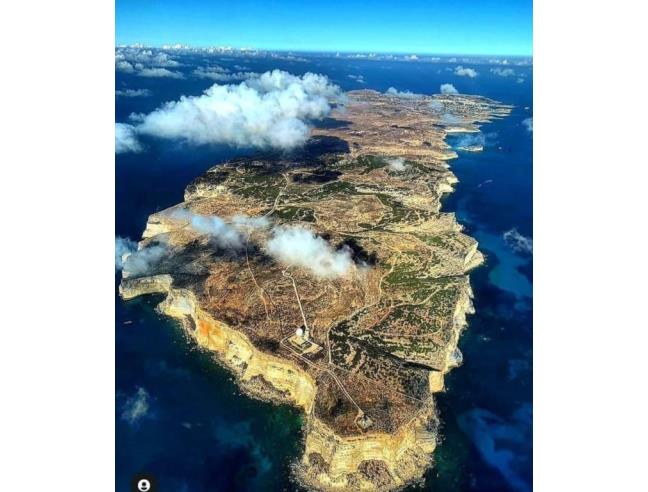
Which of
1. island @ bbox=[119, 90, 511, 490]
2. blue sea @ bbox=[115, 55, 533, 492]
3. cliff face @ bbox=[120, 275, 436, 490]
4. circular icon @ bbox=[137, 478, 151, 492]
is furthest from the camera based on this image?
island @ bbox=[119, 90, 511, 490]

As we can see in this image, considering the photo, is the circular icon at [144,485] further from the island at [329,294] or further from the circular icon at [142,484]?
the island at [329,294]

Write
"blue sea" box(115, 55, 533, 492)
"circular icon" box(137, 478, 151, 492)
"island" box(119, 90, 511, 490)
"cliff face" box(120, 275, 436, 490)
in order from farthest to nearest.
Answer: "island" box(119, 90, 511, 490)
"blue sea" box(115, 55, 533, 492)
"cliff face" box(120, 275, 436, 490)
"circular icon" box(137, 478, 151, 492)

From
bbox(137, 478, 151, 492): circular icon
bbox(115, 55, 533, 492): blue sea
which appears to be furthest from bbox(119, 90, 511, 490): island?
bbox(137, 478, 151, 492): circular icon

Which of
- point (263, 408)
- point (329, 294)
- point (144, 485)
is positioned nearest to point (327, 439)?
point (263, 408)

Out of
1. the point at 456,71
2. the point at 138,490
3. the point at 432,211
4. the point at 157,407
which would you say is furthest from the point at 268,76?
the point at 456,71

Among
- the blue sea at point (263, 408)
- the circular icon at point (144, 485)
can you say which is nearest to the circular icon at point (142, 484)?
the circular icon at point (144, 485)

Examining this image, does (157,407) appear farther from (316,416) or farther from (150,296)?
(150,296)

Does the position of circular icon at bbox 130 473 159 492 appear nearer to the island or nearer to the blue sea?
the blue sea
